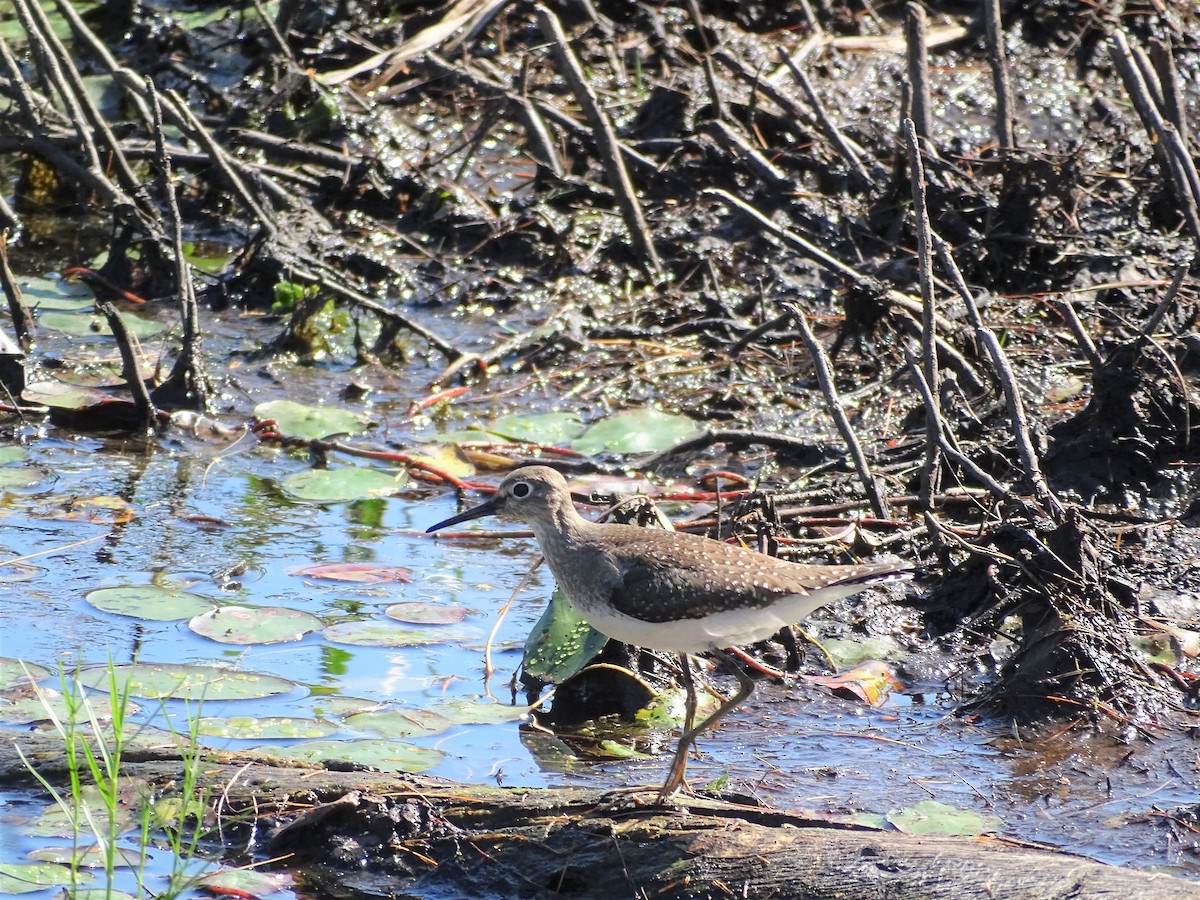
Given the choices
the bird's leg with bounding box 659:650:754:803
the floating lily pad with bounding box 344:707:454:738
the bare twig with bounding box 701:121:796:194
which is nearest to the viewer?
the bird's leg with bounding box 659:650:754:803

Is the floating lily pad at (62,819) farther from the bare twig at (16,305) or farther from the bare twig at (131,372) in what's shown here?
the bare twig at (16,305)

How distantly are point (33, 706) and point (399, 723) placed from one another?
3.77 ft

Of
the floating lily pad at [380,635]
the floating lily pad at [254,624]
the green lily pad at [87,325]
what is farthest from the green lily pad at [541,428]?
the green lily pad at [87,325]

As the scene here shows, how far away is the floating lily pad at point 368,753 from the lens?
4.27 meters

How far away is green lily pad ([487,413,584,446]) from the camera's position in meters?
7.08

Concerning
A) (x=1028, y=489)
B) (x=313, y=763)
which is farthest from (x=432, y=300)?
(x=313, y=763)

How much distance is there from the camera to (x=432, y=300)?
8.56m

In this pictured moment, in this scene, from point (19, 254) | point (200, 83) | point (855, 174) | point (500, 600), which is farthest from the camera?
point (200, 83)

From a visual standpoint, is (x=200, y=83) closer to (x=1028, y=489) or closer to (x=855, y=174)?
(x=855, y=174)

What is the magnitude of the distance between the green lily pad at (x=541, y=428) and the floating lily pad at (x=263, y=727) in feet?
8.91

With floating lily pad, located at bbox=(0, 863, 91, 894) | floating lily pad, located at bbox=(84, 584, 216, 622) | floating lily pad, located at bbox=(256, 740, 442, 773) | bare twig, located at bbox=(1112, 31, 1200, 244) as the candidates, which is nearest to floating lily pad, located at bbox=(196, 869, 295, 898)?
floating lily pad, located at bbox=(0, 863, 91, 894)

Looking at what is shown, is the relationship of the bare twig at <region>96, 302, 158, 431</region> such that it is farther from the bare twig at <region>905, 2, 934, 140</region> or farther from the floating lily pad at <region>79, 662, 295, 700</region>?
the bare twig at <region>905, 2, 934, 140</region>

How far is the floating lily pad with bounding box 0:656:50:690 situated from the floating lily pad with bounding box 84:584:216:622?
512 mm

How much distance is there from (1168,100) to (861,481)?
298 centimetres
